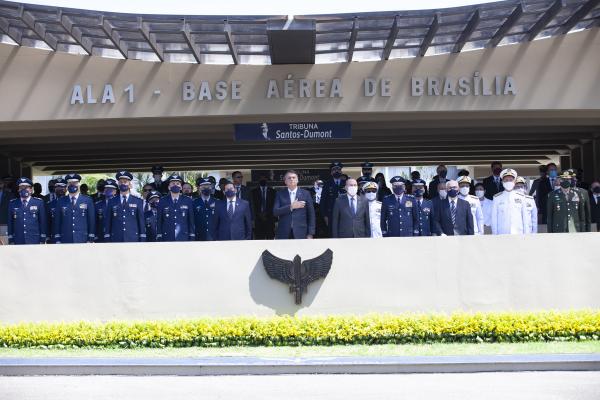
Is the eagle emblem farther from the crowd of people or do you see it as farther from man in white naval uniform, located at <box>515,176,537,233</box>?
man in white naval uniform, located at <box>515,176,537,233</box>

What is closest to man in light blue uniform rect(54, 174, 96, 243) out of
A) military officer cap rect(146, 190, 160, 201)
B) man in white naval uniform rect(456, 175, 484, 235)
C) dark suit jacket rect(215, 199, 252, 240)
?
military officer cap rect(146, 190, 160, 201)

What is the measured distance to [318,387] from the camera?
320 inches

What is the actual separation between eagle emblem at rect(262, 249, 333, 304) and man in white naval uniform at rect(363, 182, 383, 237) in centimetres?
168

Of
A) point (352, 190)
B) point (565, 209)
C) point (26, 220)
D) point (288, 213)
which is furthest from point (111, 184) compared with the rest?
point (565, 209)

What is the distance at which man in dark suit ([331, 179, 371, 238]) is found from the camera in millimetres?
12406

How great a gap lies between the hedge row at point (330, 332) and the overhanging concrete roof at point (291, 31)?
5408 millimetres

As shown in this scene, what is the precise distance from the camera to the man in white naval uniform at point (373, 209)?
12.6 meters

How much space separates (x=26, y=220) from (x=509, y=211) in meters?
6.80

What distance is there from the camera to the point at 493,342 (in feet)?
33.6

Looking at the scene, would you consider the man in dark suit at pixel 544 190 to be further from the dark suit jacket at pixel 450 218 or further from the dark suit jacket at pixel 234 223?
the dark suit jacket at pixel 234 223

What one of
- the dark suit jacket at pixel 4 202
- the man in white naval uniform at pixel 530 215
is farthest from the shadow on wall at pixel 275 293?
the dark suit jacket at pixel 4 202

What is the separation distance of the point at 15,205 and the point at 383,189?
600 centimetres

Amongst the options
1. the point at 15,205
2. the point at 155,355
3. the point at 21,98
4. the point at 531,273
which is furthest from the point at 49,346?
the point at 21,98

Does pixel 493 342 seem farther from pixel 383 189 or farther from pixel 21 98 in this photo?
pixel 21 98
